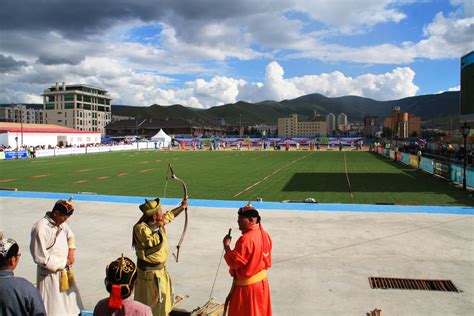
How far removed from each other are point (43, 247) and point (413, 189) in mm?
17843

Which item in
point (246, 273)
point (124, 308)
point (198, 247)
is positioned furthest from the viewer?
point (198, 247)

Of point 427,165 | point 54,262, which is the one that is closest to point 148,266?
point 54,262

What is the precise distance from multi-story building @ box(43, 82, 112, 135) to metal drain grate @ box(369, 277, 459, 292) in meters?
138

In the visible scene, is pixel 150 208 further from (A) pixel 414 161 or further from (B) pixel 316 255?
(A) pixel 414 161

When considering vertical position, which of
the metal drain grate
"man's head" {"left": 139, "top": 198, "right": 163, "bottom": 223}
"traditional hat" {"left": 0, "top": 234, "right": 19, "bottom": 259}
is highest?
"man's head" {"left": 139, "top": 198, "right": 163, "bottom": 223}

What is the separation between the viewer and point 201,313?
5270 millimetres

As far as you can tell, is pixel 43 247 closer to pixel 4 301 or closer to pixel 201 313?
pixel 4 301

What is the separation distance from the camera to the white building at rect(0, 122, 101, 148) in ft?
195

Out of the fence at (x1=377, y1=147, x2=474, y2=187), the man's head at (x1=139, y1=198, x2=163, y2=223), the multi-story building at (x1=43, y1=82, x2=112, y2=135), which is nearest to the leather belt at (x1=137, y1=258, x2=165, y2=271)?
the man's head at (x1=139, y1=198, x2=163, y2=223)

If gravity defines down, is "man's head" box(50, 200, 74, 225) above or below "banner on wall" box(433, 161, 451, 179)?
above

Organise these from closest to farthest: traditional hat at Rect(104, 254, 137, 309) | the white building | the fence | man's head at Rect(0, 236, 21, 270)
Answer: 1. traditional hat at Rect(104, 254, 137, 309)
2. man's head at Rect(0, 236, 21, 270)
3. the fence
4. the white building

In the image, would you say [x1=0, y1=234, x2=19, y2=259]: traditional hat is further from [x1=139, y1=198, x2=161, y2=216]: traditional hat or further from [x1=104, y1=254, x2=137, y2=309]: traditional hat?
[x1=139, y1=198, x2=161, y2=216]: traditional hat

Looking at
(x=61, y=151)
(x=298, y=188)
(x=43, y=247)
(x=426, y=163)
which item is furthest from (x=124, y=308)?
(x=61, y=151)

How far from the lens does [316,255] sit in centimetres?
856
